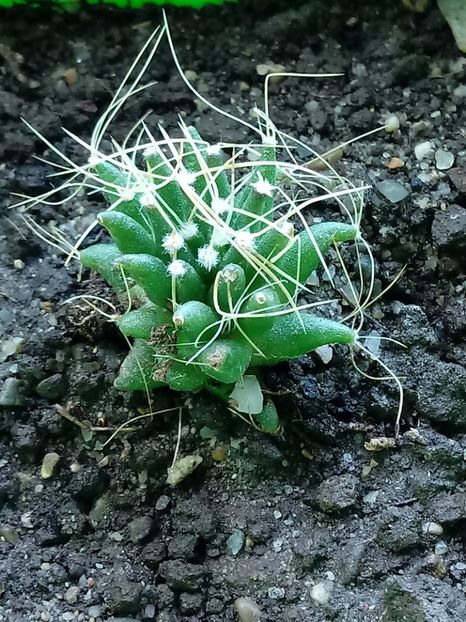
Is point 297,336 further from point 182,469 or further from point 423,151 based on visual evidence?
point 423,151

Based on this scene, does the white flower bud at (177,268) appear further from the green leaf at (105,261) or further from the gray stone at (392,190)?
the gray stone at (392,190)

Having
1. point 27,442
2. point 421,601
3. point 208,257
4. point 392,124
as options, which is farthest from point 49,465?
point 392,124

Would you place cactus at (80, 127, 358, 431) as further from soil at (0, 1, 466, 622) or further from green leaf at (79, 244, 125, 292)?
soil at (0, 1, 466, 622)

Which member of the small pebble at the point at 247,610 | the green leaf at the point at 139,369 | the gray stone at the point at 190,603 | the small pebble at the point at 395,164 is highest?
the small pebble at the point at 395,164

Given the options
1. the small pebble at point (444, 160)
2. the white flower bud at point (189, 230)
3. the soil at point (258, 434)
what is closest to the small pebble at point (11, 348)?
the soil at point (258, 434)

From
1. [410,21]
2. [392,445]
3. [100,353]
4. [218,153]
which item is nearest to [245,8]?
[410,21]

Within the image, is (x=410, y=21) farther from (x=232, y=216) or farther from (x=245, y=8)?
(x=232, y=216)
